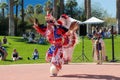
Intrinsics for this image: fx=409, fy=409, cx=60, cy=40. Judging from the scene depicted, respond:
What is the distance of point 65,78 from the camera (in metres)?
13.9

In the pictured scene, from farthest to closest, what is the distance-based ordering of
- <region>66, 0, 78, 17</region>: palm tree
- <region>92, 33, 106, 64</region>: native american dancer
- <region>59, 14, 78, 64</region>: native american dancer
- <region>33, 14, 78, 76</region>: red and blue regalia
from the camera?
<region>66, 0, 78, 17</region>: palm tree
<region>92, 33, 106, 64</region>: native american dancer
<region>59, 14, 78, 64</region>: native american dancer
<region>33, 14, 78, 76</region>: red and blue regalia

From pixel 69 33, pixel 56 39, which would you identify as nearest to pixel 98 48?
pixel 69 33

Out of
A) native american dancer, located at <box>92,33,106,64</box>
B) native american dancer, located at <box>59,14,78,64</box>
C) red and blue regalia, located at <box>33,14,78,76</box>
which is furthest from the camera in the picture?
native american dancer, located at <box>92,33,106,64</box>

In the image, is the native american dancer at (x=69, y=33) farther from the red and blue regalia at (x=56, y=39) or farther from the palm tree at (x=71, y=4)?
the palm tree at (x=71, y=4)

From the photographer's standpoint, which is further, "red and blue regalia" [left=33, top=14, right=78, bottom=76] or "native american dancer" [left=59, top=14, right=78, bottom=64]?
"native american dancer" [left=59, top=14, right=78, bottom=64]

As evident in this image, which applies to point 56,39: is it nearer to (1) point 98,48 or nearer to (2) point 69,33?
(2) point 69,33

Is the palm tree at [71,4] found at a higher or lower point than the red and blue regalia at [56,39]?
higher

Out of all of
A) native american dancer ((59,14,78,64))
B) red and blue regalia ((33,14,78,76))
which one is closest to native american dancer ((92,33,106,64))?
native american dancer ((59,14,78,64))

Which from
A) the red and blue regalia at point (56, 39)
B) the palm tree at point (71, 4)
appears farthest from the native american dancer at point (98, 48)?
the palm tree at point (71, 4)

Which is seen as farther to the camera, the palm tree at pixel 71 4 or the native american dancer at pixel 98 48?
the palm tree at pixel 71 4

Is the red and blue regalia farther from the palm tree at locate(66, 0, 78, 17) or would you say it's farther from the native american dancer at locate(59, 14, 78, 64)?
the palm tree at locate(66, 0, 78, 17)

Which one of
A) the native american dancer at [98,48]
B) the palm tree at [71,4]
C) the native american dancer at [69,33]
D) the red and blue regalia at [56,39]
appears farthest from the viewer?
the palm tree at [71,4]

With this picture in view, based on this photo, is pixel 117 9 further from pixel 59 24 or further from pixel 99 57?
pixel 59 24

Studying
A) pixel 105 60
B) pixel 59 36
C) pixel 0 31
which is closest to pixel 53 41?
pixel 59 36
